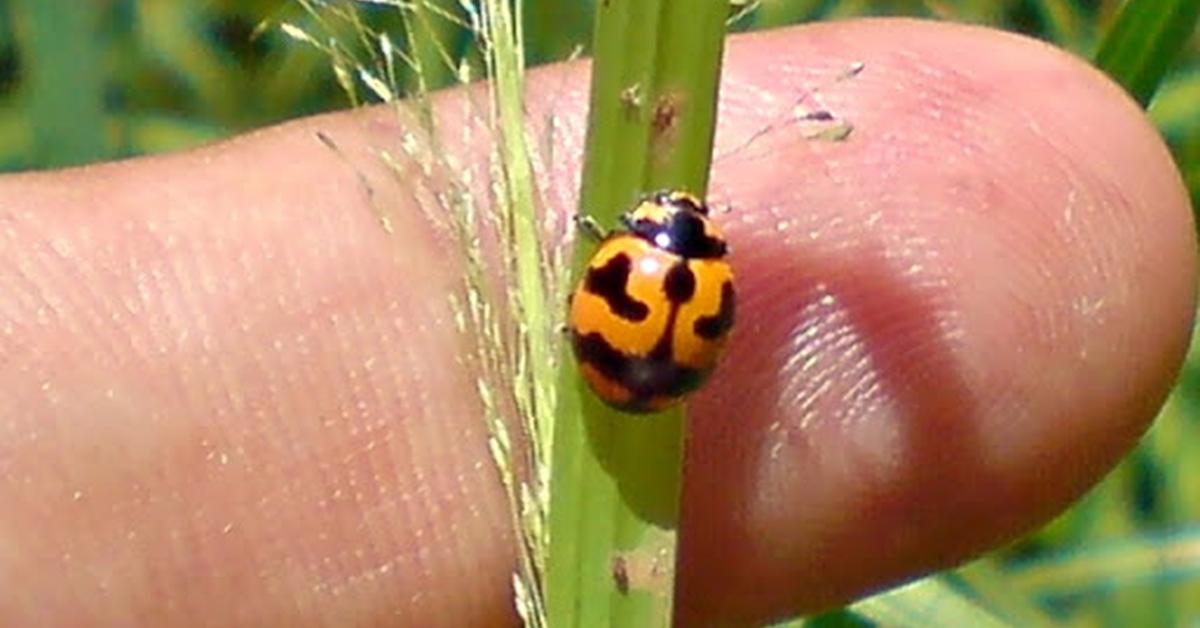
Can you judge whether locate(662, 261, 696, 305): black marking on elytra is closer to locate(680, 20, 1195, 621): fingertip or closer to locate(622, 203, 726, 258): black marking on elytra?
locate(622, 203, 726, 258): black marking on elytra

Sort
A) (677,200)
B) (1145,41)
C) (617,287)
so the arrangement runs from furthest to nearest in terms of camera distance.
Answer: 1. (1145,41)
2. (617,287)
3. (677,200)

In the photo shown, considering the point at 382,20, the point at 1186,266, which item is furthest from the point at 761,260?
the point at 382,20

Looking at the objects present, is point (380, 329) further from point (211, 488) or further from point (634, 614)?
point (634, 614)

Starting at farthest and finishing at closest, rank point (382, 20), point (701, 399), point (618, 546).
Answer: point (382, 20) < point (701, 399) < point (618, 546)

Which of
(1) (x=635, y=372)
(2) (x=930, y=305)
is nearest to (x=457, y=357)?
(2) (x=930, y=305)

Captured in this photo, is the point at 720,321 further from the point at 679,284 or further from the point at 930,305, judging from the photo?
the point at 930,305

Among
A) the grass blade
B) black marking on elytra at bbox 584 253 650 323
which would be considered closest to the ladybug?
black marking on elytra at bbox 584 253 650 323
